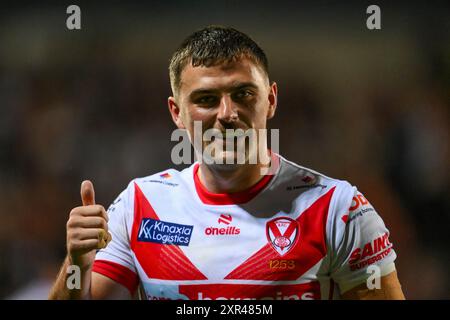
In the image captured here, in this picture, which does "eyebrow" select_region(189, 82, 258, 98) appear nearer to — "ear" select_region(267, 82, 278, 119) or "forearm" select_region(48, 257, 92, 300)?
"ear" select_region(267, 82, 278, 119)

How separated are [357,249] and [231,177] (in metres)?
0.62

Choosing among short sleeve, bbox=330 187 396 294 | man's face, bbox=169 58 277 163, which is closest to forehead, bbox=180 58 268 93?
man's face, bbox=169 58 277 163

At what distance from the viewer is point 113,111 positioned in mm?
3650

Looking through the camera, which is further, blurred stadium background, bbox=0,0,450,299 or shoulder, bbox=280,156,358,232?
blurred stadium background, bbox=0,0,450,299

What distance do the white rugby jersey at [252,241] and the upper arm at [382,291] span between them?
0.13ft

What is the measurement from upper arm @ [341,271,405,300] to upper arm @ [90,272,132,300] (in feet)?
3.21

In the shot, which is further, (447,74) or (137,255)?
(447,74)

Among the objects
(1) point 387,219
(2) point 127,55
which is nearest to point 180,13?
(2) point 127,55

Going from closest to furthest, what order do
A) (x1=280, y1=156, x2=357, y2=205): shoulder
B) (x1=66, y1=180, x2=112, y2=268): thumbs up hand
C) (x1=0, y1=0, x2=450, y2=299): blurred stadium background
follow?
(x1=66, y1=180, x2=112, y2=268): thumbs up hand, (x1=280, y1=156, x2=357, y2=205): shoulder, (x1=0, y1=0, x2=450, y2=299): blurred stadium background

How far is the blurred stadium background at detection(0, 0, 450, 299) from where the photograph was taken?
3.43 m

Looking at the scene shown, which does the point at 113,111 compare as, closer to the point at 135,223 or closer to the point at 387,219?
the point at 135,223

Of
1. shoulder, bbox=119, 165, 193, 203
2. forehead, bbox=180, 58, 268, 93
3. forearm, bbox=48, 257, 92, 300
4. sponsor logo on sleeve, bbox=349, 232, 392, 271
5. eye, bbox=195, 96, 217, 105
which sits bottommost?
forearm, bbox=48, 257, 92, 300

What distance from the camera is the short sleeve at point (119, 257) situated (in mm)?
2531

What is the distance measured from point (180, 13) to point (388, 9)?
1.29 meters
